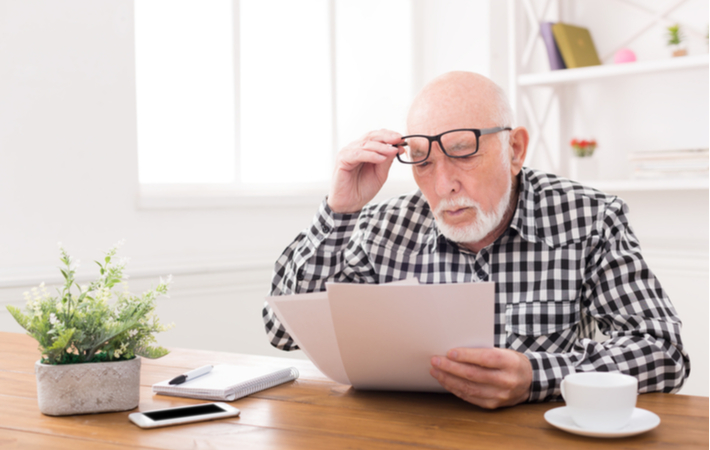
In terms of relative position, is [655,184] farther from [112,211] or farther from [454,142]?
[112,211]

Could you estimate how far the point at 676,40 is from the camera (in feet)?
8.92

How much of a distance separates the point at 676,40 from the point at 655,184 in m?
0.57

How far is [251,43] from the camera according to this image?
309cm

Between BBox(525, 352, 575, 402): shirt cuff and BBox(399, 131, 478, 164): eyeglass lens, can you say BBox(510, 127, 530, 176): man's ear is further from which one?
BBox(525, 352, 575, 402): shirt cuff

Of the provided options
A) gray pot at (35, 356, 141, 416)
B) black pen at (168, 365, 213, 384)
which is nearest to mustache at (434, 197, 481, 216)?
black pen at (168, 365, 213, 384)

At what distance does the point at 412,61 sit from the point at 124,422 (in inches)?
111

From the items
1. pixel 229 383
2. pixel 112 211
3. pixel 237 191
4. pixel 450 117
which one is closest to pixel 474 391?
pixel 229 383

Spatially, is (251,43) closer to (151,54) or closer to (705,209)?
(151,54)

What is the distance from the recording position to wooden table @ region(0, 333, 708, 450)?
0.93m

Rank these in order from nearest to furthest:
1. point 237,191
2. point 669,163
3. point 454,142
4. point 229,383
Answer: point 229,383 < point 454,142 < point 669,163 < point 237,191

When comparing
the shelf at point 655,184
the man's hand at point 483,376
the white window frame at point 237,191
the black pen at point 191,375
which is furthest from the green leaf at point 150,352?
the shelf at point 655,184

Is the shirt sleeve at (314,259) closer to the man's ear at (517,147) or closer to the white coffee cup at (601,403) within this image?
the man's ear at (517,147)

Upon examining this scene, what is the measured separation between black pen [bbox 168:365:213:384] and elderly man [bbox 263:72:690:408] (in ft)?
0.94

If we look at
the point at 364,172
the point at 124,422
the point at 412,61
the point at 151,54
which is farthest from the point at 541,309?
the point at 412,61
